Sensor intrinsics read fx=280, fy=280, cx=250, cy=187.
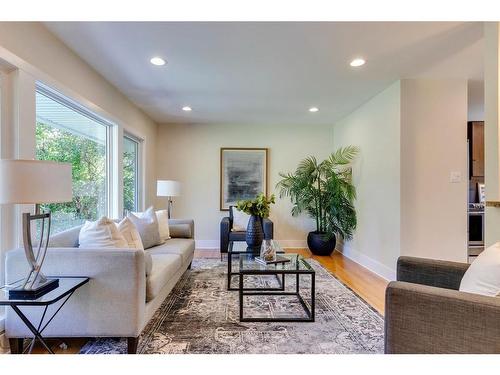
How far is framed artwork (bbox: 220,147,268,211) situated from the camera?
544 cm

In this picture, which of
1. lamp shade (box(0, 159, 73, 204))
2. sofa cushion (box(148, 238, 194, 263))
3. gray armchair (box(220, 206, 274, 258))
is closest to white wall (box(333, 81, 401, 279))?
gray armchair (box(220, 206, 274, 258))

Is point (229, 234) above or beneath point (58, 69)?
beneath

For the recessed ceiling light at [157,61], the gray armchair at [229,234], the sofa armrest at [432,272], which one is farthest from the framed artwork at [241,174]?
the sofa armrest at [432,272]

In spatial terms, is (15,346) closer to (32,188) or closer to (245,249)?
(32,188)

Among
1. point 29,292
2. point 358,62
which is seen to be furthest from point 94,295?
point 358,62

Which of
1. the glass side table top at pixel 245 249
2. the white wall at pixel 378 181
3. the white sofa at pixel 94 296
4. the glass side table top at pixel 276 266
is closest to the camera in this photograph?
the white sofa at pixel 94 296

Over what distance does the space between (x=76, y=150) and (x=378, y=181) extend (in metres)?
3.67

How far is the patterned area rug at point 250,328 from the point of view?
189cm

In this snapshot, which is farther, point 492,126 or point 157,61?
point 157,61

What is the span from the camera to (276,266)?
2496mm

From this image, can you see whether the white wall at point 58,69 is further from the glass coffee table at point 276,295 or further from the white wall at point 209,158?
the glass coffee table at point 276,295

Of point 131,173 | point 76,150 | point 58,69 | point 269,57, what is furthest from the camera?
point 131,173

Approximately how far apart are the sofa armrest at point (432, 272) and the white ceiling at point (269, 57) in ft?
5.76
